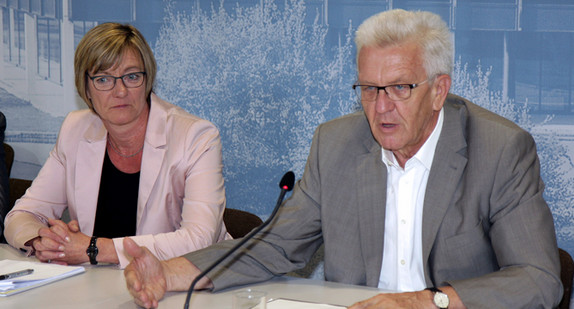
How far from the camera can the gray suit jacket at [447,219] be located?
1.88 m

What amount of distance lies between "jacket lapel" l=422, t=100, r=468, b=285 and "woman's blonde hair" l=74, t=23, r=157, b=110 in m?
1.36

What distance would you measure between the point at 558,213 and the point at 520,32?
34.2 inches

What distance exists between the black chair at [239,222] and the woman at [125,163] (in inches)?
3.9

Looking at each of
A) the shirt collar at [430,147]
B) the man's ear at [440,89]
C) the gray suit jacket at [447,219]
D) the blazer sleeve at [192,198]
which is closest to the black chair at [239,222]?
the blazer sleeve at [192,198]

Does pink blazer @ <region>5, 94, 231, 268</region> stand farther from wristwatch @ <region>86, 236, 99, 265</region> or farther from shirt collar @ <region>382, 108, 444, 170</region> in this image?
shirt collar @ <region>382, 108, 444, 170</region>

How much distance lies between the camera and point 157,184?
2768mm

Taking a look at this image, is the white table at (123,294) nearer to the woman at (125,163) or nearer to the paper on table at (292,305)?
the paper on table at (292,305)

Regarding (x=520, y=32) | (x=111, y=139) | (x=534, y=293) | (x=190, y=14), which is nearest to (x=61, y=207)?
(x=111, y=139)

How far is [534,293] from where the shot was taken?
5.98 ft

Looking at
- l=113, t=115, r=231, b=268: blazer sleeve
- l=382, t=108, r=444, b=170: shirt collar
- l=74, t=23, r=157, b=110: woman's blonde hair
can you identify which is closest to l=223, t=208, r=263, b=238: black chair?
l=113, t=115, r=231, b=268: blazer sleeve

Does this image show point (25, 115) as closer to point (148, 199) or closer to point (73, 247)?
point (148, 199)

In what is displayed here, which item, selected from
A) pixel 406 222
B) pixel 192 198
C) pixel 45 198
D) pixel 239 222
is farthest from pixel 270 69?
pixel 406 222

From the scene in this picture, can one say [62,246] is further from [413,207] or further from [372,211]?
[413,207]

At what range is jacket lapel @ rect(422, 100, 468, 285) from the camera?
6.85 ft
